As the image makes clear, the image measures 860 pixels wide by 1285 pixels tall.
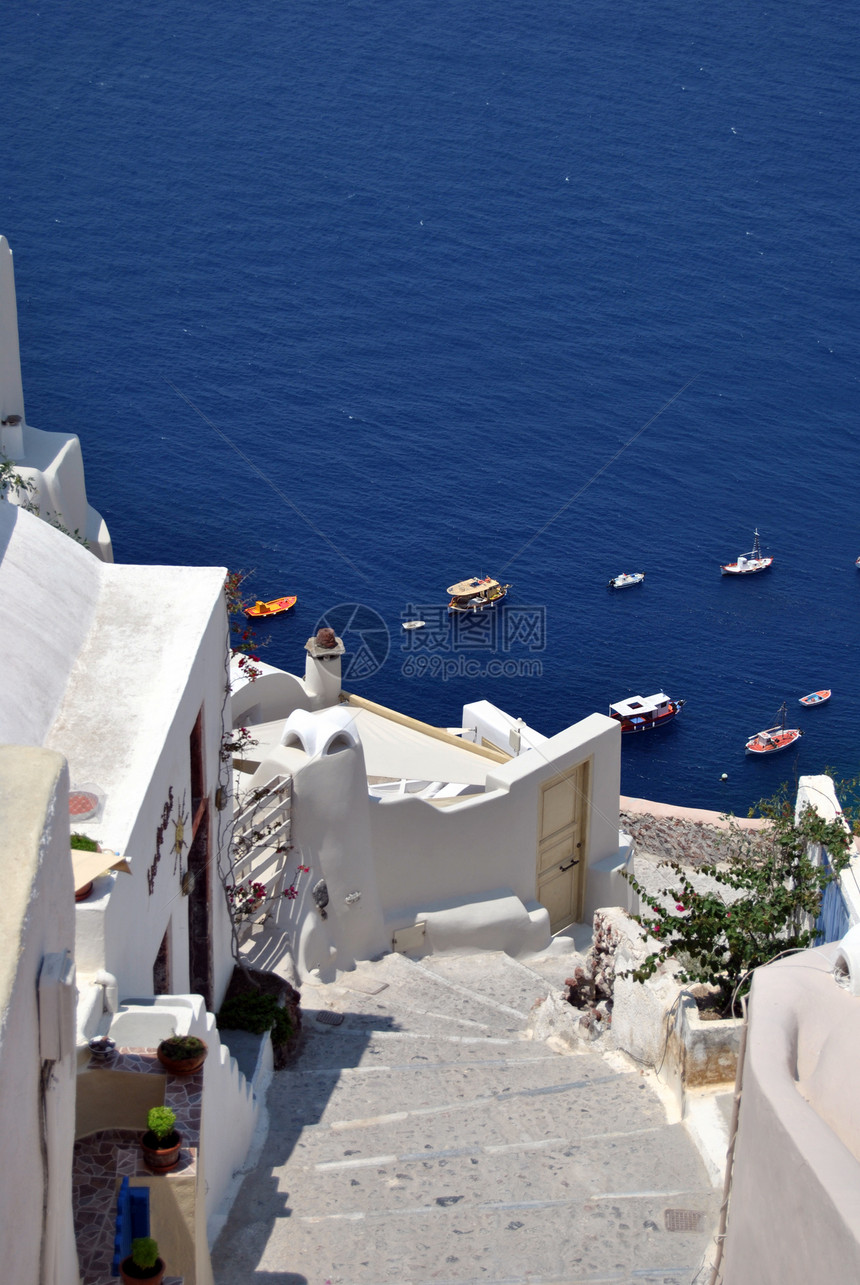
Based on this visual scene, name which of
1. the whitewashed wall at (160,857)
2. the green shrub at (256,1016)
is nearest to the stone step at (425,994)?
the green shrub at (256,1016)

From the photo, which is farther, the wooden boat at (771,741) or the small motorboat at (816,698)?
the small motorboat at (816,698)

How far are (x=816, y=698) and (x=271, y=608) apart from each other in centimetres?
2235

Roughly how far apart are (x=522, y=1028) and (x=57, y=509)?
13.1 metres

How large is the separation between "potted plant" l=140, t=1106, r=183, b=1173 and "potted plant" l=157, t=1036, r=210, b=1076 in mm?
468

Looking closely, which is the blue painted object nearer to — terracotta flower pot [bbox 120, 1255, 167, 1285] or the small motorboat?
terracotta flower pot [bbox 120, 1255, 167, 1285]

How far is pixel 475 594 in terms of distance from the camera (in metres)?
62.8

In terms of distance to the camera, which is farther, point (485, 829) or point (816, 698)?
point (816, 698)

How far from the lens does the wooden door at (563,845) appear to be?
73.9ft

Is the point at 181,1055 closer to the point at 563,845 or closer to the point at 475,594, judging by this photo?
the point at 563,845

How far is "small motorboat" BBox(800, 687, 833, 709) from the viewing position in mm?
58938

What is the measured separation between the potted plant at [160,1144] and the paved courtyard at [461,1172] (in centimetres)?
230

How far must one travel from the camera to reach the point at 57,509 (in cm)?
2600

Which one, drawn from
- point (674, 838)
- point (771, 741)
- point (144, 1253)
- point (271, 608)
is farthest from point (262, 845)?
point (271, 608)

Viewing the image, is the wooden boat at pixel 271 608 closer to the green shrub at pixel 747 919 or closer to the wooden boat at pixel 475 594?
the wooden boat at pixel 475 594
